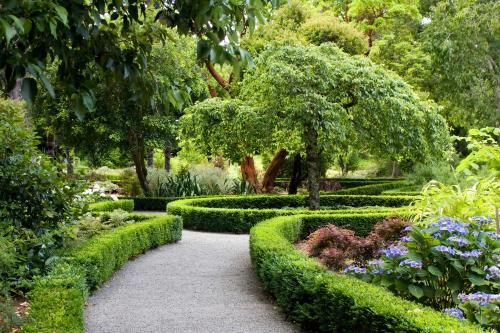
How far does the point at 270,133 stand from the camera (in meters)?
11.7

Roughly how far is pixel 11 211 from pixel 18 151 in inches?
32.2

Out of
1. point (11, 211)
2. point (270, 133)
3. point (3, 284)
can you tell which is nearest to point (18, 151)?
point (11, 211)

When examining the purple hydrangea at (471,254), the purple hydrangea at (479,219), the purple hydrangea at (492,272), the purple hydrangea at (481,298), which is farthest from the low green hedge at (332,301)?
the purple hydrangea at (479,219)

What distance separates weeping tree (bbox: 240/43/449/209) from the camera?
1056cm

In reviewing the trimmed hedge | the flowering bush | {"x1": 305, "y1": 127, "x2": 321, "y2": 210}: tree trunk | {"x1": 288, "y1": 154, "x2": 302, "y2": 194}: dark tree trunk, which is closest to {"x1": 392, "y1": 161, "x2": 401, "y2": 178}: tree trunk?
{"x1": 288, "y1": 154, "x2": 302, "y2": 194}: dark tree trunk

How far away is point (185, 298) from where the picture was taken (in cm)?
623

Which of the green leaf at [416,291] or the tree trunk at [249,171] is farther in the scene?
the tree trunk at [249,171]

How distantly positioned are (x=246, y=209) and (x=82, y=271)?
6.51m

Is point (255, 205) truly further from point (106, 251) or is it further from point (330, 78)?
point (106, 251)

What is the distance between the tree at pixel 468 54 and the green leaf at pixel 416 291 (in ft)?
57.2

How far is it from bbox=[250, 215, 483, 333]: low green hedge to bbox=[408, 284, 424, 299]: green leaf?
23 centimetres

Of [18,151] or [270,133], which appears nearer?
[18,151]

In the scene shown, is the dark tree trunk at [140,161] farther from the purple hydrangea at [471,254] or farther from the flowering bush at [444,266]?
the purple hydrangea at [471,254]

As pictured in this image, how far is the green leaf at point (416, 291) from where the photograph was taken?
4.34 meters
